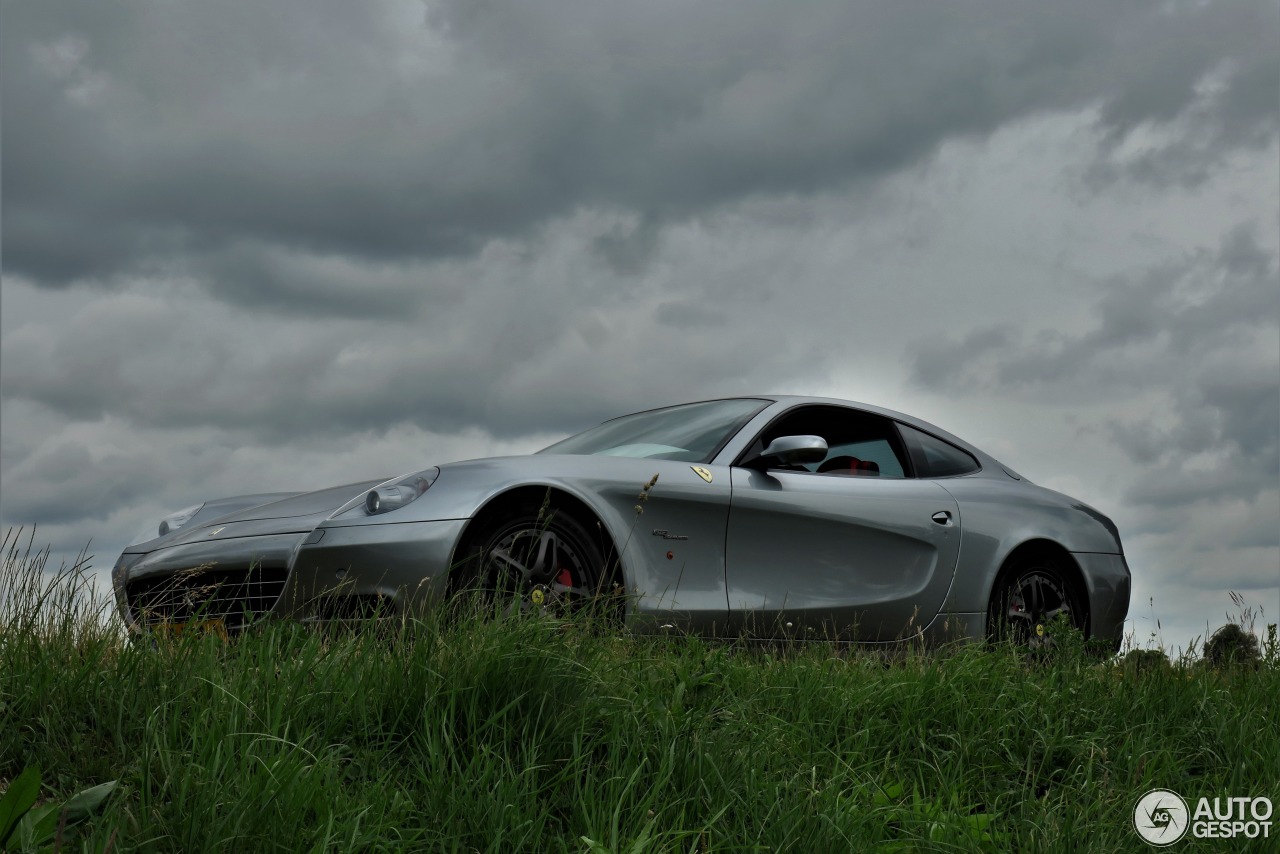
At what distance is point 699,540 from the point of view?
495 cm

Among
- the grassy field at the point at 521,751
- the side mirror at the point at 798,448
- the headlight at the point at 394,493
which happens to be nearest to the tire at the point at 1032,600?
the side mirror at the point at 798,448

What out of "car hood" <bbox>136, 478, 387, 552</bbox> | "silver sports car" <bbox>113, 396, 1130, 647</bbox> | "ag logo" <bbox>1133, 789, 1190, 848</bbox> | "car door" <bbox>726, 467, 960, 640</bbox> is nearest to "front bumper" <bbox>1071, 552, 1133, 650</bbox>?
"silver sports car" <bbox>113, 396, 1130, 647</bbox>

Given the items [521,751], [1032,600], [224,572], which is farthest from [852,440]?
[521,751]

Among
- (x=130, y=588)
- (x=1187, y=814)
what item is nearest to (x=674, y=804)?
(x=1187, y=814)

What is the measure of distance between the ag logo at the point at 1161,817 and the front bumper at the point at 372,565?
8.53 feet

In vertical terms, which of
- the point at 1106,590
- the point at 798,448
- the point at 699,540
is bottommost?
the point at 1106,590

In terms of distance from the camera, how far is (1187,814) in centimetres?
346

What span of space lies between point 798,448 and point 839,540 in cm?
80

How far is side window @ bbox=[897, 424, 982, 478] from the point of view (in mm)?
6426

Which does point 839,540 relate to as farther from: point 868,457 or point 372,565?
point 372,565

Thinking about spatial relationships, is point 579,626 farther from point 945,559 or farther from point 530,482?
point 945,559

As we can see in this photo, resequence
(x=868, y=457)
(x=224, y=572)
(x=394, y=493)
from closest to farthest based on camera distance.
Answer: (x=394, y=493)
(x=224, y=572)
(x=868, y=457)

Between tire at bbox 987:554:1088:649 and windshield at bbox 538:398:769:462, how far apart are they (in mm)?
1914

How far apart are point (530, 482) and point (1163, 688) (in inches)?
114
